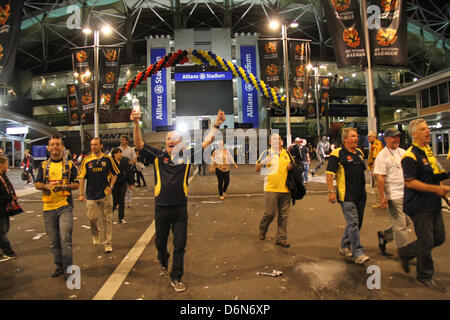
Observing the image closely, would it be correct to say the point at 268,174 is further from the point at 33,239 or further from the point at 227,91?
the point at 227,91

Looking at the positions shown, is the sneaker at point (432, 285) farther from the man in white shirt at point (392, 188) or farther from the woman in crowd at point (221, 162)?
the woman in crowd at point (221, 162)

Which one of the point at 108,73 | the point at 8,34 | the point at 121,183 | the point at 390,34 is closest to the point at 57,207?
Answer: the point at 121,183

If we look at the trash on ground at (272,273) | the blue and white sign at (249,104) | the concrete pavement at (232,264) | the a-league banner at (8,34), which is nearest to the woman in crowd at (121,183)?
the concrete pavement at (232,264)

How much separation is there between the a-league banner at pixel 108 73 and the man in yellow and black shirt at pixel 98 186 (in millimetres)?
8716

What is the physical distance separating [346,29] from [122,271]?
9.79m

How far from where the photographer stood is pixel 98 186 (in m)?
5.27

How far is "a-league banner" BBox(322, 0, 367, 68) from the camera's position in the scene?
31.8 feet

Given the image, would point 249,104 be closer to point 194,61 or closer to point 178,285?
point 194,61

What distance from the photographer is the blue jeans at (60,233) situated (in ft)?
13.4

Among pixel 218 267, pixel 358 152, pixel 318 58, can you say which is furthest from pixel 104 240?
pixel 318 58

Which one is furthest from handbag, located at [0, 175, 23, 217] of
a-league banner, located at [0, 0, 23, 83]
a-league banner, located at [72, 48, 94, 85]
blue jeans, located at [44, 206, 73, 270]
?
a-league banner, located at [0, 0, 23, 83]

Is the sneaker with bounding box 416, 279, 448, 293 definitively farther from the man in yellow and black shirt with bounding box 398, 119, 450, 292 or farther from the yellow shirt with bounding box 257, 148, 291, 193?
the yellow shirt with bounding box 257, 148, 291, 193
